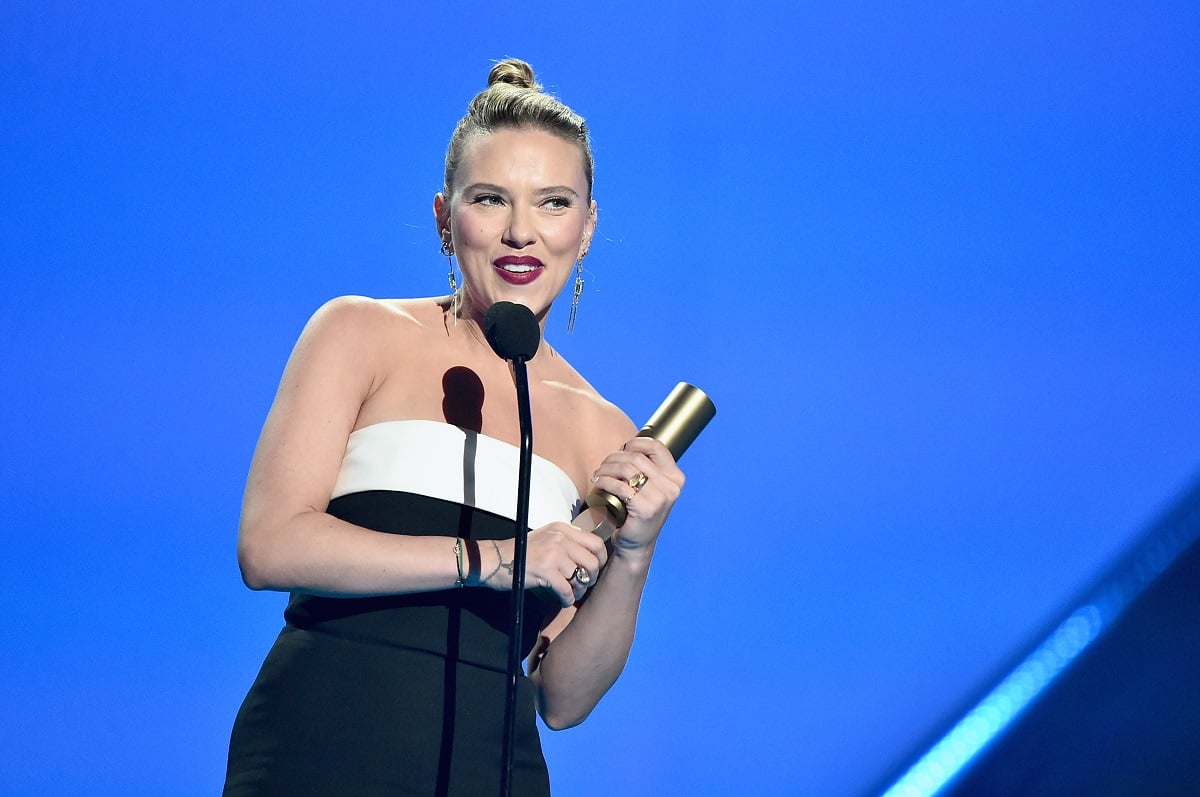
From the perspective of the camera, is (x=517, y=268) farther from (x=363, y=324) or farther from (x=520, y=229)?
(x=363, y=324)

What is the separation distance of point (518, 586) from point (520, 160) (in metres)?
0.61

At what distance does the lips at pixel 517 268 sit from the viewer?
1363 millimetres

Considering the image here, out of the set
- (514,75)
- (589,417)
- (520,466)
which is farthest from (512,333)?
Result: (514,75)

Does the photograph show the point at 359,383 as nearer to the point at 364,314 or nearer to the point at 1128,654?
the point at 364,314

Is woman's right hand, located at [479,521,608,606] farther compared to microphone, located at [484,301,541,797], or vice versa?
woman's right hand, located at [479,521,608,606]

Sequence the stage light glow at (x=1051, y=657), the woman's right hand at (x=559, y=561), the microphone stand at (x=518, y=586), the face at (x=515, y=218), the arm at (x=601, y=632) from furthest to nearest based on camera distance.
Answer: the stage light glow at (x=1051, y=657) < the face at (x=515, y=218) < the arm at (x=601, y=632) < the woman's right hand at (x=559, y=561) < the microphone stand at (x=518, y=586)

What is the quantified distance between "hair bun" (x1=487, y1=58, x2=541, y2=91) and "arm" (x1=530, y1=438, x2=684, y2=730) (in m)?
0.60

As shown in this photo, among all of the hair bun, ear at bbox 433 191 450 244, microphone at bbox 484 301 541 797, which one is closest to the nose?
ear at bbox 433 191 450 244

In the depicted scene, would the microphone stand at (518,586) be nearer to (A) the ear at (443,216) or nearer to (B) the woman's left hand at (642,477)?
(B) the woman's left hand at (642,477)

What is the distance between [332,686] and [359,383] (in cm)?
32

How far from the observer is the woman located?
1.12m

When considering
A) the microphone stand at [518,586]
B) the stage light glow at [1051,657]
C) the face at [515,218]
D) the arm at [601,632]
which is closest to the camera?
the microphone stand at [518,586]

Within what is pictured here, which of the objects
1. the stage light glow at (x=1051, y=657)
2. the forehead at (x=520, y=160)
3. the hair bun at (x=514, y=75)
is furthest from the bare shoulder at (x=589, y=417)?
the stage light glow at (x=1051, y=657)

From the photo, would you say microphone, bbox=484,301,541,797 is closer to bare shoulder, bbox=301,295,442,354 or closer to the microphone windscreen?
the microphone windscreen
